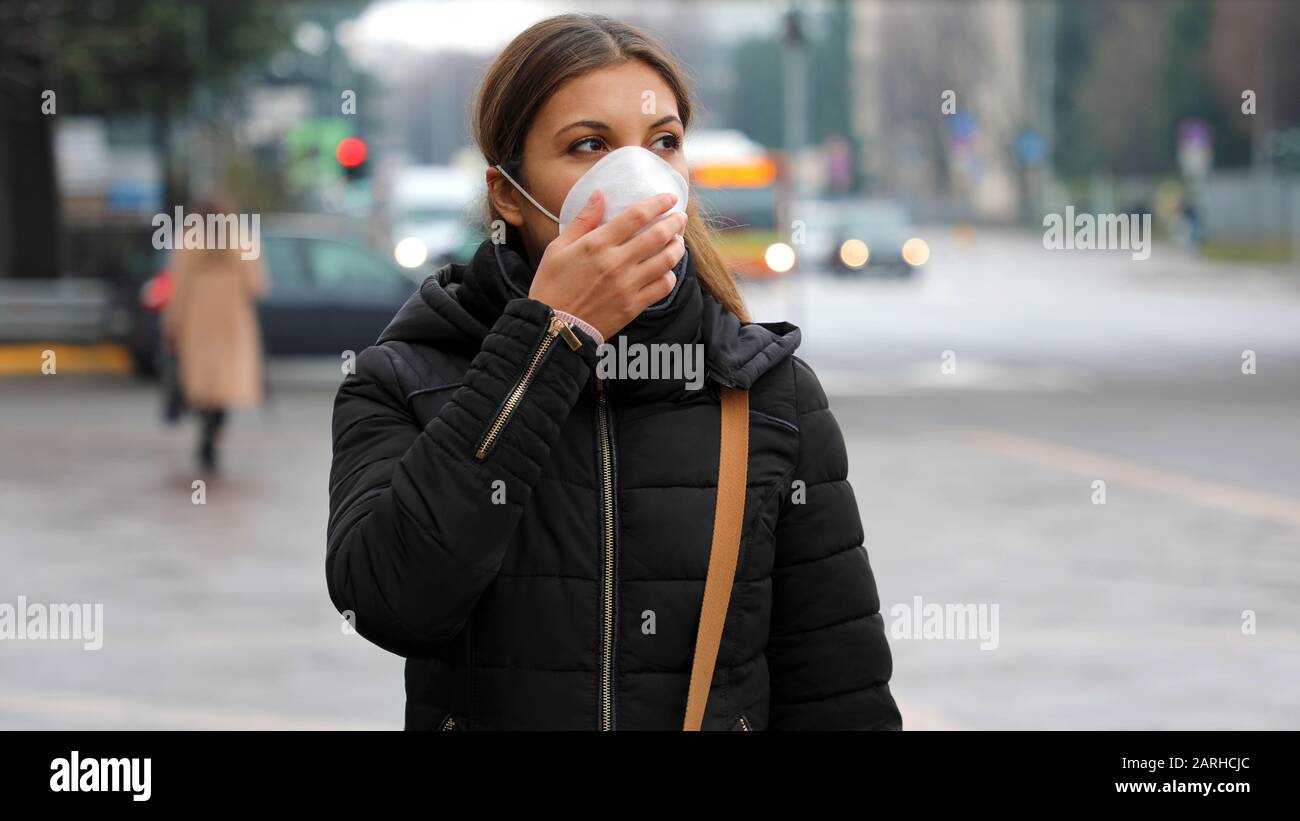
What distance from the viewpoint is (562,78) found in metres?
2.31

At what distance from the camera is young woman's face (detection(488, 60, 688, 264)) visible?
229 centimetres

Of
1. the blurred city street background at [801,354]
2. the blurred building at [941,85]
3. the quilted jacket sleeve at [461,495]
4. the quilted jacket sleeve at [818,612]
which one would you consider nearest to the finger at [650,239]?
the quilted jacket sleeve at [461,495]

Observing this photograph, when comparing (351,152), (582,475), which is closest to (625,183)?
(582,475)

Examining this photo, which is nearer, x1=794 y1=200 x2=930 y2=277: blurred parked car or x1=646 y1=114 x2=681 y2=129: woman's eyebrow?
x1=646 y1=114 x2=681 y2=129: woman's eyebrow

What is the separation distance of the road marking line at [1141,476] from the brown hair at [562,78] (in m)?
8.23

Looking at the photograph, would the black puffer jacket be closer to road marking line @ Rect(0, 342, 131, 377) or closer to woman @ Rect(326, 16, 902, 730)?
woman @ Rect(326, 16, 902, 730)

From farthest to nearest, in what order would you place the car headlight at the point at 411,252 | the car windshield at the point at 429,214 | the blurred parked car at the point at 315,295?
the car windshield at the point at 429,214, the car headlight at the point at 411,252, the blurred parked car at the point at 315,295

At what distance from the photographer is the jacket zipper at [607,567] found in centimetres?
225

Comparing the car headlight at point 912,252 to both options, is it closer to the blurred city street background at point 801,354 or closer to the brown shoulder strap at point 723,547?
the blurred city street background at point 801,354

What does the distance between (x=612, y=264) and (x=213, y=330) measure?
10847 mm

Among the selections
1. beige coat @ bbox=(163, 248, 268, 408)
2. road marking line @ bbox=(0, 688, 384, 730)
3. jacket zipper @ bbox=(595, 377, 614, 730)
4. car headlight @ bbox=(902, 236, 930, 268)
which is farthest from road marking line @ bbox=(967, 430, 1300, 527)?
car headlight @ bbox=(902, 236, 930, 268)

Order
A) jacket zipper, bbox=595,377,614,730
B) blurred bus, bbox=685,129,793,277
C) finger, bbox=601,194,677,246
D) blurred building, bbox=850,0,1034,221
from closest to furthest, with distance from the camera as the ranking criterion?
finger, bbox=601,194,677,246, jacket zipper, bbox=595,377,614,730, blurred bus, bbox=685,129,793,277, blurred building, bbox=850,0,1034,221

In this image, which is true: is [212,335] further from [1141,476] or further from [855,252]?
[855,252]

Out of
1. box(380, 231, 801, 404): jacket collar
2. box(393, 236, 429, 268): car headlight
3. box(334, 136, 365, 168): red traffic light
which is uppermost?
box(393, 236, 429, 268): car headlight
